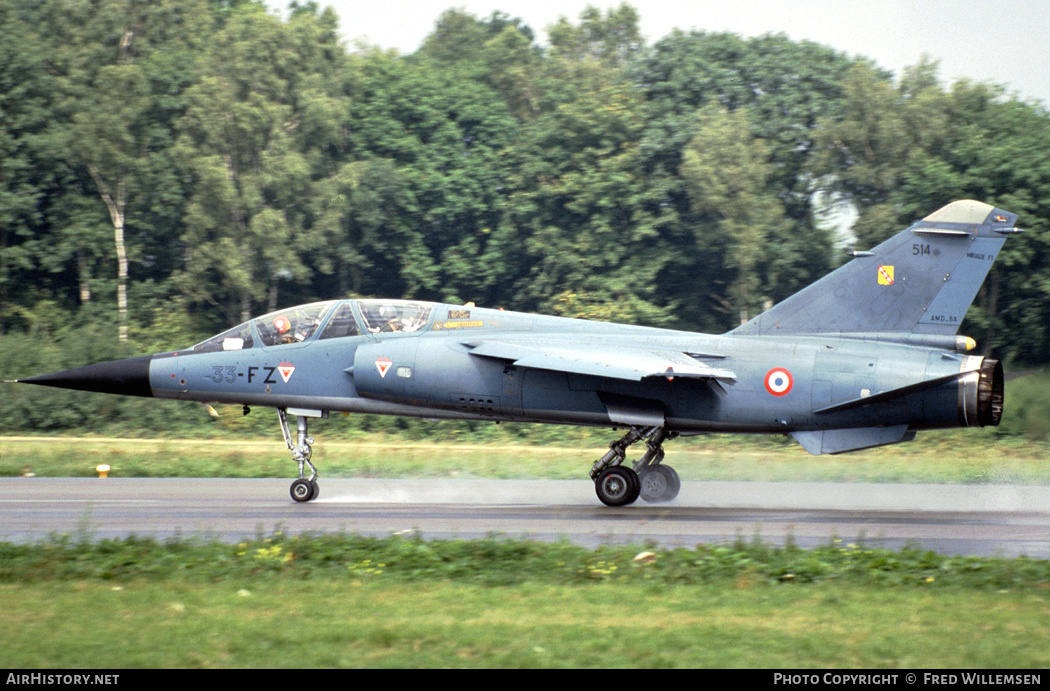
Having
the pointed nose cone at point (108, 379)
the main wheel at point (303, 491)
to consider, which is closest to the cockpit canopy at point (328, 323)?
the pointed nose cone at point (108, 379)

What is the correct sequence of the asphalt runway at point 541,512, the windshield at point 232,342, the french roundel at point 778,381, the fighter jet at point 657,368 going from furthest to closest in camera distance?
the windshield at point 232,342
the french roundel at point 778,381
the fighter jet at point 657,368
the asphalt runway at point 541,512

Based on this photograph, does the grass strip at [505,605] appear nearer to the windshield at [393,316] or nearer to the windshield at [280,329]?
the windshield at [393,316]

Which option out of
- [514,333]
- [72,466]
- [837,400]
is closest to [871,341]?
[837,400]

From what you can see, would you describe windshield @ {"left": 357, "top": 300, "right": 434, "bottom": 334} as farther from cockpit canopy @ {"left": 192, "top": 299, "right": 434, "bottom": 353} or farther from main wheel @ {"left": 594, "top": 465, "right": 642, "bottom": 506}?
main wheel @ {"left": 594, "top": 465, "right": 642, "bottom": 506}

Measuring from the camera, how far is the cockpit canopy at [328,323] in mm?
15430

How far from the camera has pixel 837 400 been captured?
13.9 meters

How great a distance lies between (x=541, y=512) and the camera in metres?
13.8

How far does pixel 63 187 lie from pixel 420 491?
85.5 feet

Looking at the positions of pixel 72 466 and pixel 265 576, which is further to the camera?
pixel 72 466

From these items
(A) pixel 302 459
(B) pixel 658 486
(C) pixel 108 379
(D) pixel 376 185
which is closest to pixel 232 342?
(C) pixel 108 379

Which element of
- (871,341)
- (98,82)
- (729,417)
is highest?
(98,82)

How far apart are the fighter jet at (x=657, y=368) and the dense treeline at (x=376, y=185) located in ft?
58.0

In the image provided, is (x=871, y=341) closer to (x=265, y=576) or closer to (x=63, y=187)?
(x=265, y=576)
